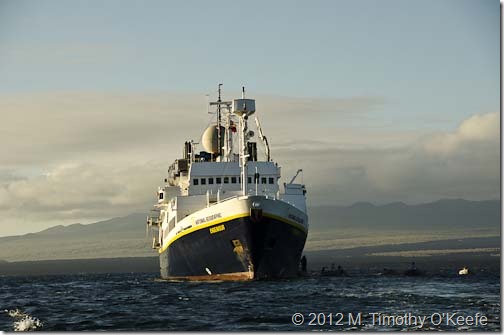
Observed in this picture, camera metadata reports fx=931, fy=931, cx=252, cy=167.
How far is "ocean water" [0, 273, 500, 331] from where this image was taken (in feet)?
133

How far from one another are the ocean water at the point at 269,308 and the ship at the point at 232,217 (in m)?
2.26

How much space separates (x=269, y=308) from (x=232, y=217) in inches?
688

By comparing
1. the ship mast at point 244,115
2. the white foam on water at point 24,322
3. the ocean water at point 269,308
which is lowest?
the white foam on water at point 24,322

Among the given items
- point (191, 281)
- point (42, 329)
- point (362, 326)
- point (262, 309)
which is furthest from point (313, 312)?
point (191, 281)

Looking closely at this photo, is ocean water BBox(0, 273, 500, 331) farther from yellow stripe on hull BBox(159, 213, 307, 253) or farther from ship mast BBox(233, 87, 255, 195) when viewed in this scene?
ship mast BBox(233, 87, 255, 195)

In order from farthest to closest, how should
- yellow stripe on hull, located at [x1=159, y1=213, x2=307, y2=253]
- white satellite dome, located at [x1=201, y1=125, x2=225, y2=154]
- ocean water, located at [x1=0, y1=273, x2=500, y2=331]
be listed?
white satellite dome, located at [x1=201, y1=125, x2=225, y2=154] → yellow stripe on hull, located at [x1=159, y1=213, x2=307, y2=253] → ocean water, located at [x1=0, y1=273, x2=500, y2=331]

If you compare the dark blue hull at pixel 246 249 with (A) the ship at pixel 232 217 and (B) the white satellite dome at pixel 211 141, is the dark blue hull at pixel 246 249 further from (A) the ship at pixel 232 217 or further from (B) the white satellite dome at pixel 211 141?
(B) the white satellite dome at pixel 211 141

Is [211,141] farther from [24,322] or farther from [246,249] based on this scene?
[24,322]

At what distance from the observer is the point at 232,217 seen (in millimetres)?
62594

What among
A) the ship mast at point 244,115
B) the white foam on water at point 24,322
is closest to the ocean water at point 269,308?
the white foam on water at point 24,322

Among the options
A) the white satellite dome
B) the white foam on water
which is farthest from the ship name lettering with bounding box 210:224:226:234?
the white satellite dome

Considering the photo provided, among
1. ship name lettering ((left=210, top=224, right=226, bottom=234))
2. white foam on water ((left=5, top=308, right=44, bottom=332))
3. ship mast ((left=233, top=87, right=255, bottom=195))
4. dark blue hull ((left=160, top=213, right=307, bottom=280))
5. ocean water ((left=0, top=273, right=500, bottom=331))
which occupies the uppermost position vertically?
ship mast ((left=233, top=87, right=255, bottom=195))

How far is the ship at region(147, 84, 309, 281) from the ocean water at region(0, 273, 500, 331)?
226 cm

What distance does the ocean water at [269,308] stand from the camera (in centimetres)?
4047
